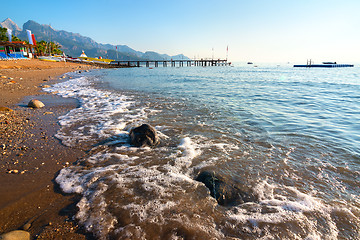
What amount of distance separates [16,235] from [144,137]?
11.5 ft

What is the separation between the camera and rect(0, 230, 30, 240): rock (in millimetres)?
2203

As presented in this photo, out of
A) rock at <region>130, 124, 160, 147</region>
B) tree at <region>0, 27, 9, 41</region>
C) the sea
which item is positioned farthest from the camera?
tree at <region>0, 27, 9, 41</region>

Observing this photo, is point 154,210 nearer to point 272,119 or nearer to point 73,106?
point 272,119

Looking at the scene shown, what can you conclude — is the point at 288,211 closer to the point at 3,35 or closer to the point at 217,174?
the point at 217,174

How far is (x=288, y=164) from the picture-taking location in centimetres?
452

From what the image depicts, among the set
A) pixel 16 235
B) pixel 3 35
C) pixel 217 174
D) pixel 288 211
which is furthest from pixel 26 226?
pixel 3 35

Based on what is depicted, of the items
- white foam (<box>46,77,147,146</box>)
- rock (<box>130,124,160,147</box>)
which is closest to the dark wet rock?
rock (<box>130,124,160,147</box>)

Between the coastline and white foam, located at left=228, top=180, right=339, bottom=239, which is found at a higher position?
the coastline

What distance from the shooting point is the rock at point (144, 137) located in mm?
5449

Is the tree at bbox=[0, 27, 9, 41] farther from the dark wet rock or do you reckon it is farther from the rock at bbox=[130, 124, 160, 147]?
the dark wet rock

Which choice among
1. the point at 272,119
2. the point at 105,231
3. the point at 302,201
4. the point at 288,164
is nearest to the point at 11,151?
the point at 105,231

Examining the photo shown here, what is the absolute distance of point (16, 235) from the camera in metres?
2.28

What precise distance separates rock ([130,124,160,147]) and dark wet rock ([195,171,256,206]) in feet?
7.10

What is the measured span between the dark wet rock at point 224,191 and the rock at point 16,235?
2942mm
